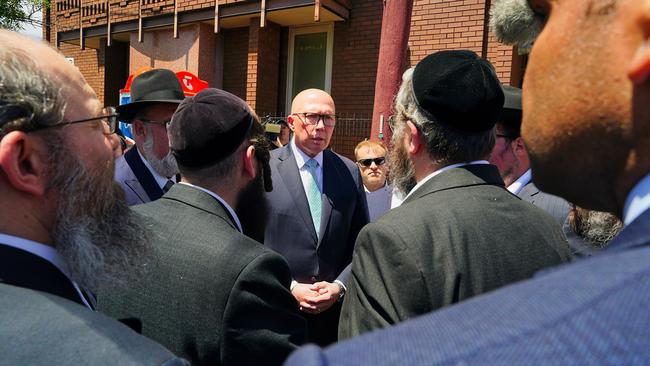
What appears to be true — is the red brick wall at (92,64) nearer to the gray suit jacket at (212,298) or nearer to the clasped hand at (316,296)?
the clasped hand at (316,296)

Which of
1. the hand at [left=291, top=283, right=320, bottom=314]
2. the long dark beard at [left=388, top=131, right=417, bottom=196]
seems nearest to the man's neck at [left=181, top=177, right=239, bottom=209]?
the long dark beard at [left=388, top=131, right=417, bottom=196]

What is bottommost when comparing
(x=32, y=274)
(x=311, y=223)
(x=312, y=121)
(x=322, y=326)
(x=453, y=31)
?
(x=322, y=326)

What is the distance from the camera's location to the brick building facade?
7785 mm

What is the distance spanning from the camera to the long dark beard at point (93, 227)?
1.26 metres

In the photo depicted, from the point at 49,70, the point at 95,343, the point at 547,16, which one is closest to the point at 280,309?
the point at 95,343

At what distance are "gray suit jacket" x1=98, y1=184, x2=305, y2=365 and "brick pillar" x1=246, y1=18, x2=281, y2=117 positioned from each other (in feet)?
25.5

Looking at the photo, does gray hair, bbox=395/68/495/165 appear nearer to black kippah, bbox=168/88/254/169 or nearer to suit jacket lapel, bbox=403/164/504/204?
suit jacket lapel, bbox=403/164/504/204

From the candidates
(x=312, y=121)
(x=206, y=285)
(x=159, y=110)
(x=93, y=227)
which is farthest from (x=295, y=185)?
(x=93, y=227)

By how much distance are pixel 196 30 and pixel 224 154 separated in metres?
8.68

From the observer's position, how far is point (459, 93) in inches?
71.7

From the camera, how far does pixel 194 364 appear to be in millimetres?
1611

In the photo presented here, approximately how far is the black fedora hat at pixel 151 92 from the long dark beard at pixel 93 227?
84.8 inches

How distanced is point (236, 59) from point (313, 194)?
7.43 meters

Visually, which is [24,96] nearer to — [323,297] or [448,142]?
[448,142]
